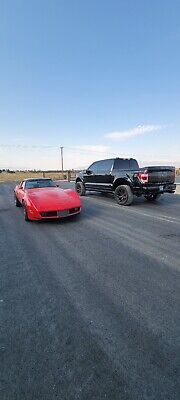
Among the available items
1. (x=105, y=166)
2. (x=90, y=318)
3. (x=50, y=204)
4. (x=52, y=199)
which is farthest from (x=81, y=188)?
(x=90, y=318)

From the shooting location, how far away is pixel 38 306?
3.14 metres

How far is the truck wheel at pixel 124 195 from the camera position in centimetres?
1050

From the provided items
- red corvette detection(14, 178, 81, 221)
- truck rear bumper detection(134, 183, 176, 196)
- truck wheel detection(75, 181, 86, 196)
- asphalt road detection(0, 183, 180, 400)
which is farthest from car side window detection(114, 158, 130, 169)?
asphalt road detection(0, 183, 180, 400)

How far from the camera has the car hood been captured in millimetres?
7199

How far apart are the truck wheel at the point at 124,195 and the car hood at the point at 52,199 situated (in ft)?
10.1

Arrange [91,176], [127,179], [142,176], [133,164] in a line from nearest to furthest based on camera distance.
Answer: [142,176], [127,179], [133,164], [91,176]

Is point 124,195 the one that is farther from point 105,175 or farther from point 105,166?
point 105,166

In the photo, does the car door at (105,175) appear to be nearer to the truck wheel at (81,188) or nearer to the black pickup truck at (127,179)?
the black pickup truck at (127,179)

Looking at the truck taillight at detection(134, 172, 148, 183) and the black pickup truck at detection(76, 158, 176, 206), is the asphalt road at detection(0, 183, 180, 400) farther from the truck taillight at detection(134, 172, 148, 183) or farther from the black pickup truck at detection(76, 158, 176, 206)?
the black pickup truck at detection(76, 158, 176, 206)

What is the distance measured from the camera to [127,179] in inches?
416

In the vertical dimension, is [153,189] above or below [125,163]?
below

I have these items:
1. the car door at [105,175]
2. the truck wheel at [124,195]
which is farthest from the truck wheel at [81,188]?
the truck wheel at [124,195]

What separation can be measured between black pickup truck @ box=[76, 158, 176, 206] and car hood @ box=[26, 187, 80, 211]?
306cm

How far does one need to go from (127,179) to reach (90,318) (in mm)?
8088
